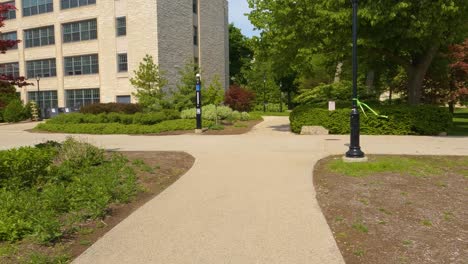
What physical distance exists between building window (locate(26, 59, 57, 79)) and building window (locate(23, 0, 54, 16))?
445cm

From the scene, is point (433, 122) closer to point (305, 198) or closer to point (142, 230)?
point (305, 198)

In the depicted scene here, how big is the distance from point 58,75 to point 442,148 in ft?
108

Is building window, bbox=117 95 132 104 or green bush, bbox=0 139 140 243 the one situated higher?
building window, bbox=117 95 132 104

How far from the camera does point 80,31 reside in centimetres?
3525

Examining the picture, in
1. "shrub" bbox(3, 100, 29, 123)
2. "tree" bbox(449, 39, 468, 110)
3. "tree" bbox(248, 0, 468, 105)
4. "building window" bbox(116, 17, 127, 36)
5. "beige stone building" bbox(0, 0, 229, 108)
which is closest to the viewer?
"tree" bbox(248, 0, 468, 105)

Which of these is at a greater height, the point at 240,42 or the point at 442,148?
the point at 240,42

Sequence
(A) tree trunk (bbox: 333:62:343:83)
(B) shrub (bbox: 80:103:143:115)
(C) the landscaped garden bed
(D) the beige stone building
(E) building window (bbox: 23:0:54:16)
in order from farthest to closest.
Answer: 1. (E) building window (bbox: 23:0:54:16)
2. (D) the beige stone building
3. (B) shrub (bbox: 80:103:143:115)
4. (A) tree trunk (bbox: 333:62:343:83)
5. (C) the landscaped garden bed

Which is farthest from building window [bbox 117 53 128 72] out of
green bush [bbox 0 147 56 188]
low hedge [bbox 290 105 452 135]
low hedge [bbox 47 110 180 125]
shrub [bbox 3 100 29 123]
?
green bush [bbox 0 147 56 188]

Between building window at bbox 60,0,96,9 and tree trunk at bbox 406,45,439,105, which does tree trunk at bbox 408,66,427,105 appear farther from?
building window at bbox 60,0,96,9

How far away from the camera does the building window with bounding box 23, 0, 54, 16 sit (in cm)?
3691

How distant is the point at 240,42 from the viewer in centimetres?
6053

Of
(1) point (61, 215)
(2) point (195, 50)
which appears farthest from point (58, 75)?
(1) point (61, 215)

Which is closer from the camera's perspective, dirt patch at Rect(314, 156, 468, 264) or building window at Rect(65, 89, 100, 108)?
dirt patch at Rect(314, 156, 468, 264)

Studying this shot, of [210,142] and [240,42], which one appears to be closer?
[210,142]
